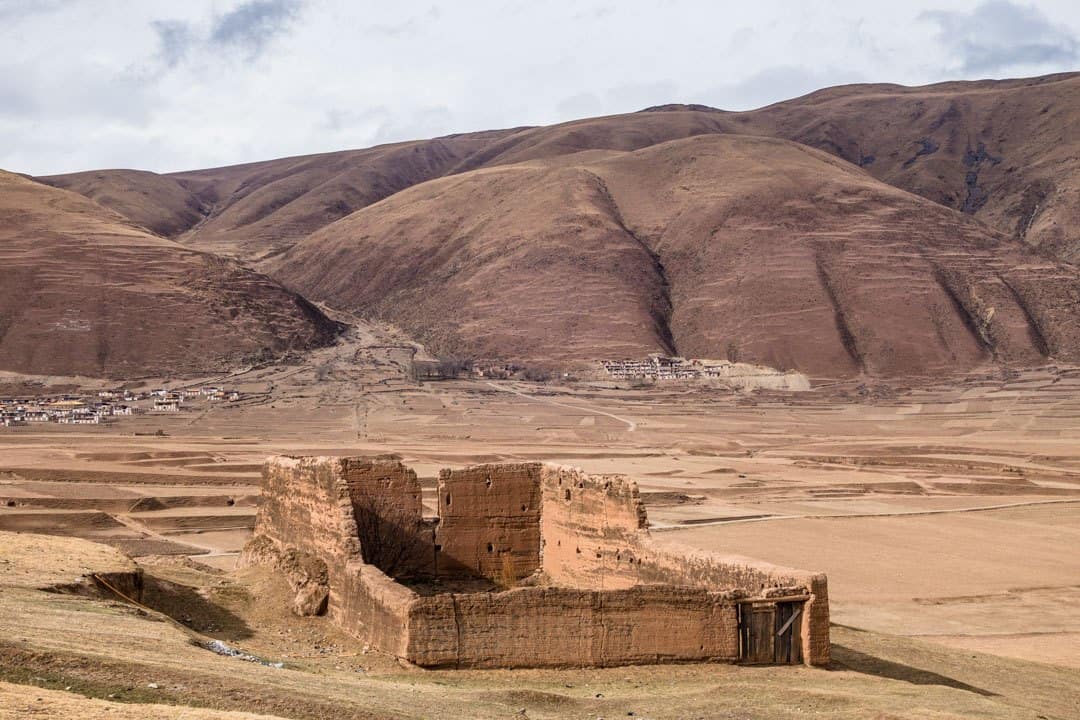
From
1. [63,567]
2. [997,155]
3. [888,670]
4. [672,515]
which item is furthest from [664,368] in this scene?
[997,155]

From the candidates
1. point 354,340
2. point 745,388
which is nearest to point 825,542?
point 745,388

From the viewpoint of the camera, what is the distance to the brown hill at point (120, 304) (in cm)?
8669

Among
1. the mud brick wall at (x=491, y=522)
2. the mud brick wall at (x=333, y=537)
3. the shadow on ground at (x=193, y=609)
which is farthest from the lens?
the mud brick wall at (x=491, y=522)

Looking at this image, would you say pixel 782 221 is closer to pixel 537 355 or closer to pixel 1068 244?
pixel 537 355

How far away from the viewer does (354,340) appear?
108 m

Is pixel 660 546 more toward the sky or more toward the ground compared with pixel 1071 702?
more toward the sky

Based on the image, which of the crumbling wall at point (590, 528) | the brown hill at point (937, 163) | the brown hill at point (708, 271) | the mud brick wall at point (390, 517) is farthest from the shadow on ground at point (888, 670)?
the brown hill at point (937, 163)

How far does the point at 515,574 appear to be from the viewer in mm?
20188

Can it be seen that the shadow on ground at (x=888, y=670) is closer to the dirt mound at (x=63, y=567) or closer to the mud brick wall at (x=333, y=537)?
the mud brick wall at (x=333, y=537)

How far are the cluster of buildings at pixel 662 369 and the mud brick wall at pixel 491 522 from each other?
73300 millimetres

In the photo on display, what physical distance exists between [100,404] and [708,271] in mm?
58104

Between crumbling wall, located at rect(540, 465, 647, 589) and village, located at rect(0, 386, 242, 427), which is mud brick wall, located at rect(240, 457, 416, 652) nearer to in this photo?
crumbling wall, located at rect(540, 465, 647, 589)

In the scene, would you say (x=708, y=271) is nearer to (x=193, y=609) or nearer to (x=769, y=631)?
(x=193, y=609)

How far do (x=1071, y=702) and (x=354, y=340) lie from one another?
93663 millimetres
